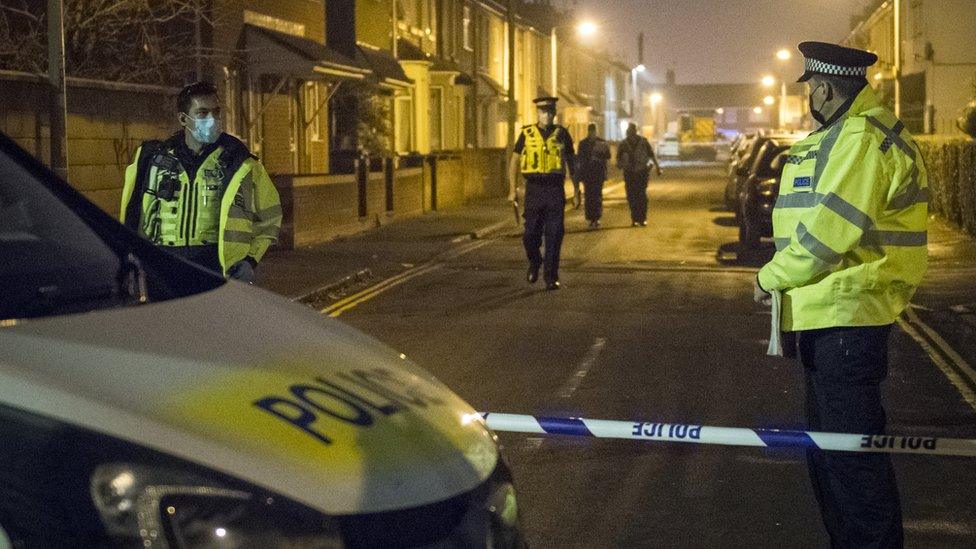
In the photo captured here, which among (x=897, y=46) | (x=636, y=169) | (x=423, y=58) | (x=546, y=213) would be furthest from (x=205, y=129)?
(x=423, y=58)

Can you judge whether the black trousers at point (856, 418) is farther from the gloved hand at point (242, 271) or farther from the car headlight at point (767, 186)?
the car headlight at point (767, 186)

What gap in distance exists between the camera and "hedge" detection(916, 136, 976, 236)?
23484mm

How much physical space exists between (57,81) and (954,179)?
1759cm

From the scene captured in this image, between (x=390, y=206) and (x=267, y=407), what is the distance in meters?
25.5

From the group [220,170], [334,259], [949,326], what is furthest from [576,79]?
[220,170]

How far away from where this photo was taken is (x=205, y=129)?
698 centimetres

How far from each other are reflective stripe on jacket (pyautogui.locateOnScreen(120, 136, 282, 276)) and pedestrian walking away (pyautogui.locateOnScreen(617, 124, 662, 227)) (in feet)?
65.7

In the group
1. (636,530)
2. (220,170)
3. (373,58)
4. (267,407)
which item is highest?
(373,58)

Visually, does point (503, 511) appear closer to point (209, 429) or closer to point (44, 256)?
point (209, 429)

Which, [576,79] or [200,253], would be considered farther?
[576,79]

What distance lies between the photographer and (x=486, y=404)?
9297 millimetres

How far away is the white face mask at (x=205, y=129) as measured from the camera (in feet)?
22.9

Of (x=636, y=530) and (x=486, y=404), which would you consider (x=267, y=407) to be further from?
(x=486, y=404)

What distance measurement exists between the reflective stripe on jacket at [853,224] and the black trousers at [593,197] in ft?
70.6
